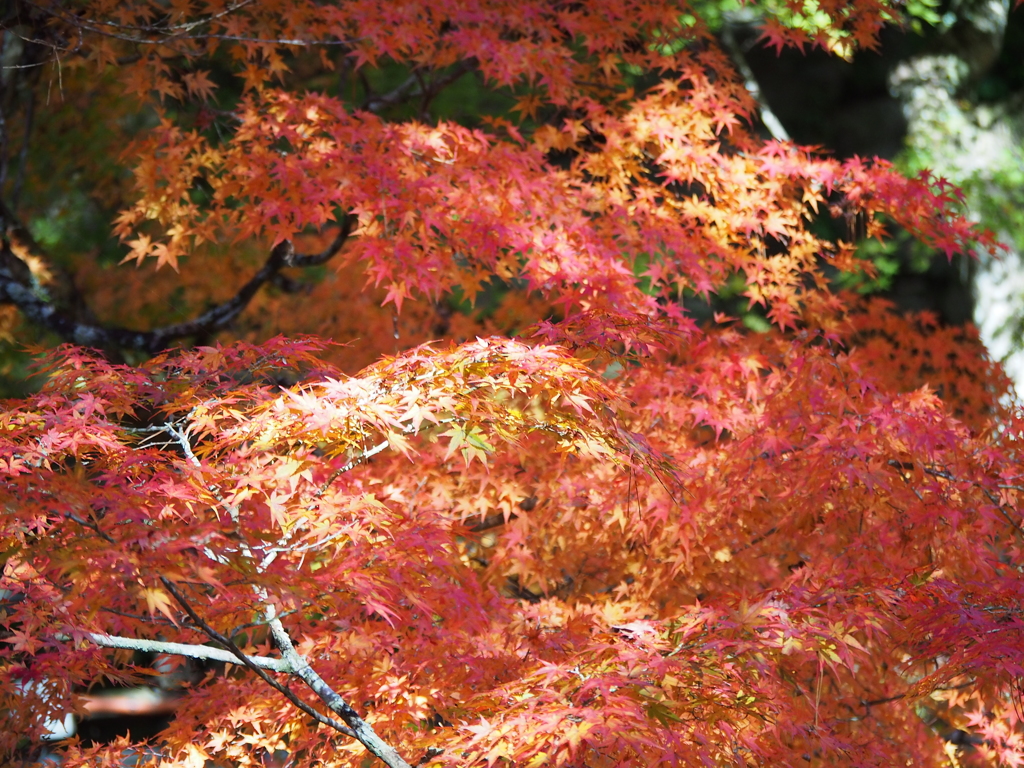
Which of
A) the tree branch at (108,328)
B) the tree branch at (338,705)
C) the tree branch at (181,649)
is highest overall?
the tree branch at (181,649)

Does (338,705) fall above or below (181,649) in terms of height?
below

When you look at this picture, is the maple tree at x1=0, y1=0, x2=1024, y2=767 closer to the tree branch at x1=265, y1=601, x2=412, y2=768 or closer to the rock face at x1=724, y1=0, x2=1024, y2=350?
→ the tree branch at x1=265, y1=601, x2=412, y2=768

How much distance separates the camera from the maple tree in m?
2.12

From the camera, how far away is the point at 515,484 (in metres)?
3.23

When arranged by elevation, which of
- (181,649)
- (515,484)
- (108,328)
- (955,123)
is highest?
(955,123)

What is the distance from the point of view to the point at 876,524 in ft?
9.68

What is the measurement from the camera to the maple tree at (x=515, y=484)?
2123mm

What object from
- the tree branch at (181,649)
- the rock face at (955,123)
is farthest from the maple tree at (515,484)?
the rock face at (955,123)

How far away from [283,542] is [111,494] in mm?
470

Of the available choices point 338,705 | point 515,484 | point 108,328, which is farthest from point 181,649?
point 108,328

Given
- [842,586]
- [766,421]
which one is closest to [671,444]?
[766,421]

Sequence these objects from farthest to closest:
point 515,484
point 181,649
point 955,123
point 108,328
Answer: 1. point 955,123
2. point 108,328
3. point 515,484
4. point 181,649

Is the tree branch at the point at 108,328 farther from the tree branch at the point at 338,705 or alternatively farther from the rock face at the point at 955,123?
the rock face at the point at 955,123

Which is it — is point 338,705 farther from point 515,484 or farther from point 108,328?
point 108,328
